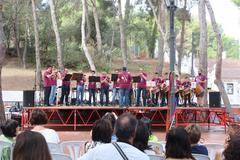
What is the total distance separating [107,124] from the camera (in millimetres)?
4266

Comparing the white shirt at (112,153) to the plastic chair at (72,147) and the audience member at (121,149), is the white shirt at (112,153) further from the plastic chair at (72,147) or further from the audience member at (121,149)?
the plastic chair at (72,147)

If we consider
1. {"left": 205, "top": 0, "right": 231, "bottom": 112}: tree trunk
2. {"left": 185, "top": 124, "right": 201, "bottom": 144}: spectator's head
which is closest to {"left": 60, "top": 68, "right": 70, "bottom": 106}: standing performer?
{"left": 205, "top": 0, "right": 231, "bottom": 112}: tree trunk

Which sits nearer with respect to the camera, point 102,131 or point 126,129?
point 126,129

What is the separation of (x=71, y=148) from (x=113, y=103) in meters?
14.8

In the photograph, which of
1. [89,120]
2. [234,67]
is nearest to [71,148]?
[89,120]

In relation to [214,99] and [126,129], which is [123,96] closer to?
[214,99]

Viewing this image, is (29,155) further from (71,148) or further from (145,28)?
(145,28)

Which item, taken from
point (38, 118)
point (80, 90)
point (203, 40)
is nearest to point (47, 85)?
point (80, 90)

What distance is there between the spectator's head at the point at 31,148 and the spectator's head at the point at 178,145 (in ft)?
3.72

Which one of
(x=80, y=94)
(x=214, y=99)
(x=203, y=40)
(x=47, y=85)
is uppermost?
(x=203, y=40)

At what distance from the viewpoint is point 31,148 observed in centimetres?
292

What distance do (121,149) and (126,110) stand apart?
1714cm

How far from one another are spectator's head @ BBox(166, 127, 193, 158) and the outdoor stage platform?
52.6 ft

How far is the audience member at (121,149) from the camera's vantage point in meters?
3.31
